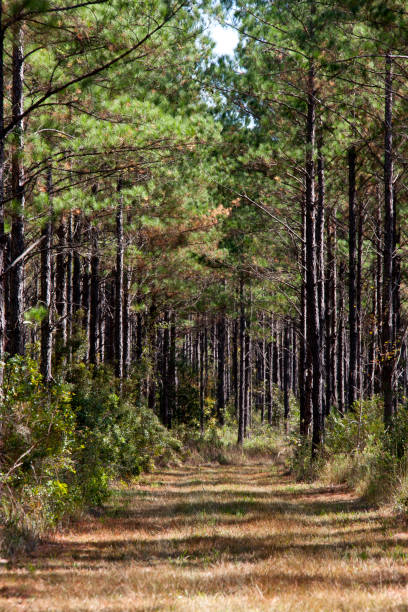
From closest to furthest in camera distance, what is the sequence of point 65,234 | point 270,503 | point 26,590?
1. point 26,590
2. point 270,503
3. point 65,234

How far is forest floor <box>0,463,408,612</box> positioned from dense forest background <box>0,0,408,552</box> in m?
0.79

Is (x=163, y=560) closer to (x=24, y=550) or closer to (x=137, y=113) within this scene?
(x=24, y=550)

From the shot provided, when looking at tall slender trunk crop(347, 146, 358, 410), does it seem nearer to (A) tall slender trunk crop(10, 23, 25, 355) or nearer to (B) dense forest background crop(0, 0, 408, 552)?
(B) dense forest background crop(0, 0, 408, 552)

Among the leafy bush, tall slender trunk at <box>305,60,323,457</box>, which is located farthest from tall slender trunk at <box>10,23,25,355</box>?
tall slender trunk at <box>305,60,323,457</box>

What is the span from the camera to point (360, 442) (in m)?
12.8

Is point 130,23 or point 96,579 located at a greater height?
point 130,23

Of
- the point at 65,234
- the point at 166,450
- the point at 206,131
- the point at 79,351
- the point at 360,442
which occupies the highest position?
the point at 206,131

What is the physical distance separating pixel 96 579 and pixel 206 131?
8.86 metres

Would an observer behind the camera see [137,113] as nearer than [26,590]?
No

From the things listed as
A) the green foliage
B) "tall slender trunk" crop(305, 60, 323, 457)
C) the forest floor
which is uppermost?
"tall slender trunk" crop(305, 60, 323, 457)

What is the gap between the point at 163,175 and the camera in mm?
12906

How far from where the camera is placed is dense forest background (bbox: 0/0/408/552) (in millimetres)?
7379

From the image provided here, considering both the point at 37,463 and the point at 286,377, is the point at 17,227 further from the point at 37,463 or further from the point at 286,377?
the point at 286,377

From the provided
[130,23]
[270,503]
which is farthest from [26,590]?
[130,23]
